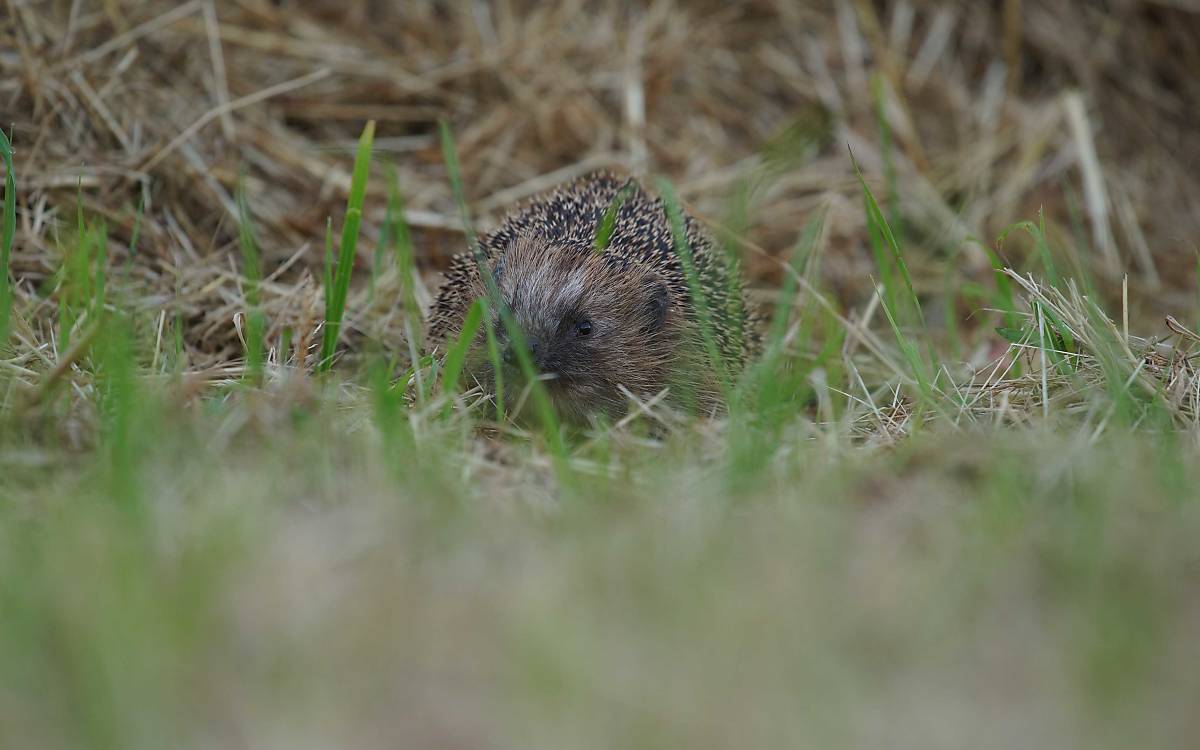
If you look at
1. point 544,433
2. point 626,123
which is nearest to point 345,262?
point 544,433

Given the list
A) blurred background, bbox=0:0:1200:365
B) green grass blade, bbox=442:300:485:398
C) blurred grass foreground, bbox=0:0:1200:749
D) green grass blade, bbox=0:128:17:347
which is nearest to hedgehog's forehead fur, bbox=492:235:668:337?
blurred grass foreground, bbox=0:0:1200:749

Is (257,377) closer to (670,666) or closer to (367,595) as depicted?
(367,595)

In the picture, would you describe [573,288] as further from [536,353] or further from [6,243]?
[6,243]

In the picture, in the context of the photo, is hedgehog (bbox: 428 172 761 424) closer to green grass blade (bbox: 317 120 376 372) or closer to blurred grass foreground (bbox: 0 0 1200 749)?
blurred grass foreground (bbox: 0 0 1200 749)

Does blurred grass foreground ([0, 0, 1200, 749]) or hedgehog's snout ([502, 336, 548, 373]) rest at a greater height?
blurred grass foreground ([0, 0, 1200, 749])

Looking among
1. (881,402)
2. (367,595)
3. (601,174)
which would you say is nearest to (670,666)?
(367,595)
